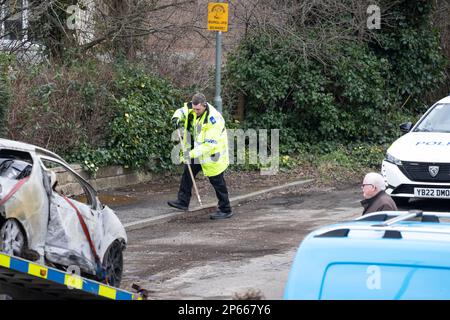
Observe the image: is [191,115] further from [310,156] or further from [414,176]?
[310,156]

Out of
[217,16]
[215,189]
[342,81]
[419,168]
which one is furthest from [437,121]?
[342,81]

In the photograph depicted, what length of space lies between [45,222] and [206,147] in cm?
562

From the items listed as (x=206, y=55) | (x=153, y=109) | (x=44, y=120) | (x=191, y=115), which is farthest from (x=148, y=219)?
(x=206, y=55)

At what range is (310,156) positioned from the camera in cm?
1903

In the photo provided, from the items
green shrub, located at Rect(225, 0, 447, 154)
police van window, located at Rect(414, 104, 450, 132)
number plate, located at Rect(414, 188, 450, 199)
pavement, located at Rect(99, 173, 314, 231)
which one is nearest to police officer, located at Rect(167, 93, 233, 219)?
pavement, located at Rect(99, 173, 314, 231)

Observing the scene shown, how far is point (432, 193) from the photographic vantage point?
1304 centimetres

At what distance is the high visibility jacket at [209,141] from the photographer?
13328 millimetres

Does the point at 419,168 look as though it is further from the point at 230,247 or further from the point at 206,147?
the point at 230,247

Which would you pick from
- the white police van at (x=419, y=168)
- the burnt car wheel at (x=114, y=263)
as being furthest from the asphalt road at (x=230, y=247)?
the white police van at (x=419, y=168)

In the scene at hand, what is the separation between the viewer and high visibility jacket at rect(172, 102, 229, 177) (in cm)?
1333

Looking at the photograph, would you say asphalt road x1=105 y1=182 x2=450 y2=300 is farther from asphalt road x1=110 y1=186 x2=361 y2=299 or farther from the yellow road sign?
the yellow road sign

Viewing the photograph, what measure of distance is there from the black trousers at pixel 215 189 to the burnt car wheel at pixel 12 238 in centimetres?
599

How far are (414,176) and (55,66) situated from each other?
267 inches

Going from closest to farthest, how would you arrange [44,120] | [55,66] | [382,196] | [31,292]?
[31,292]
[382,196]
[44,120]
[55,66]
